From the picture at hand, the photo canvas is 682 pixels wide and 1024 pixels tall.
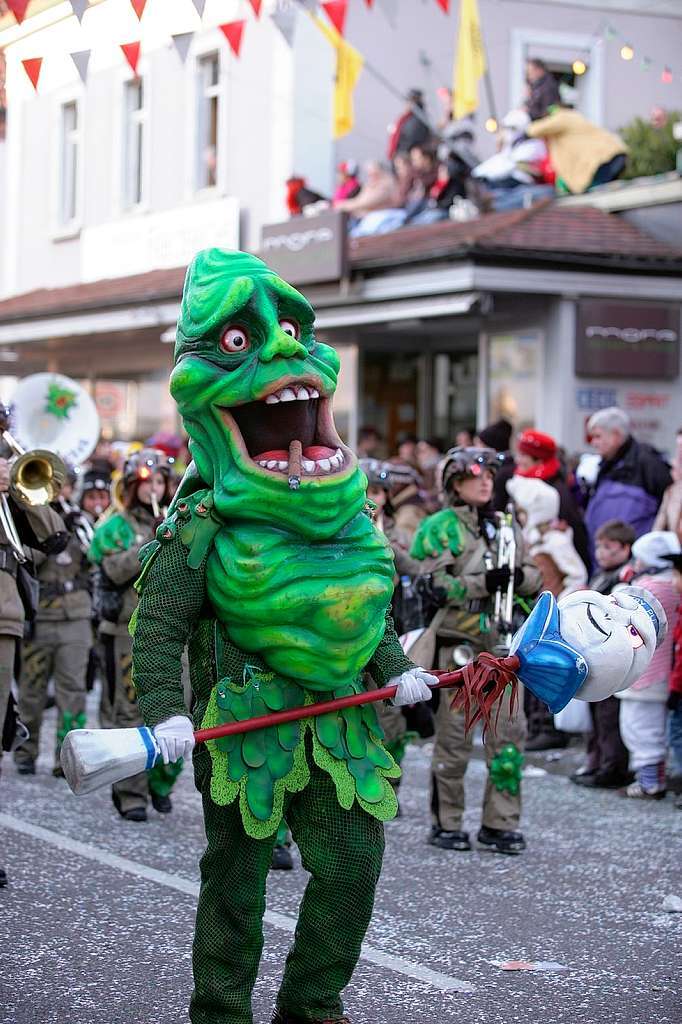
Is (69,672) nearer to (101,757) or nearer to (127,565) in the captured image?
(127,565)

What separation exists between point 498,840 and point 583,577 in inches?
137

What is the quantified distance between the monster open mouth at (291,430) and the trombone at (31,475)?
265 cm

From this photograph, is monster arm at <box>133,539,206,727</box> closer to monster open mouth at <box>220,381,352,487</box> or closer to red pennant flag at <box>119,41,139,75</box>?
monster open mouth at <box>220,381,352,487</box>

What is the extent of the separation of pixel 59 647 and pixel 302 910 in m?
5.19

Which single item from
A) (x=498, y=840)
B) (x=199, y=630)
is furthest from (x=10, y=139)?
(x=199, y=630)

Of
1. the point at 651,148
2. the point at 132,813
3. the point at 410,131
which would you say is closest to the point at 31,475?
the point at 132,813

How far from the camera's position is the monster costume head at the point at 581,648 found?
175 inches

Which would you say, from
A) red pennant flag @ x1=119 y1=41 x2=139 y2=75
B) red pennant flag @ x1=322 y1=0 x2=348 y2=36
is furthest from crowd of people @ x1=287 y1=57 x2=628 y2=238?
red pennant flag @ x1=119 y1=41 x2=139 y2=75

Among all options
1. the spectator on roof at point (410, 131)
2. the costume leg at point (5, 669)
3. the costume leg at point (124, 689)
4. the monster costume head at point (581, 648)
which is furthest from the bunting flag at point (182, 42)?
the spectator on roof at point (410, 131)

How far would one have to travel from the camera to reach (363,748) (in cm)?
436

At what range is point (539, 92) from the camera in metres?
17.0

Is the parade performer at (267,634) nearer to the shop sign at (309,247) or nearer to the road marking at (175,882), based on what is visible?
the road marking at (175,882)

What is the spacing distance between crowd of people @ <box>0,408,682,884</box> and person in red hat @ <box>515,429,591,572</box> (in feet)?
0.04

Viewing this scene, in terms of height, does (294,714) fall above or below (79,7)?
below
